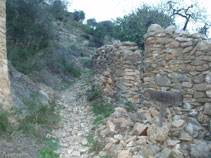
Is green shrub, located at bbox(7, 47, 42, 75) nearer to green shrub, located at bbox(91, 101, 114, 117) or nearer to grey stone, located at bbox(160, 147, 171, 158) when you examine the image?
green shrub, located at bbox(91, 101, 114, 117)

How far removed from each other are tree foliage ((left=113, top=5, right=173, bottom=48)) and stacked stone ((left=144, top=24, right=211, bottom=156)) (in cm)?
419

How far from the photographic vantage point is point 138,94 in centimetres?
636

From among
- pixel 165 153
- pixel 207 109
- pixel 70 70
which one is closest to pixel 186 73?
pixel 207 109

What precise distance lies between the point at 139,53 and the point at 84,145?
3.39 meters

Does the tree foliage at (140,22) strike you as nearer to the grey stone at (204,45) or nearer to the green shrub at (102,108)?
the green shrub at (102,108)

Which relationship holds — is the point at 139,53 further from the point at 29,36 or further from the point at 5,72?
the point at 29,36

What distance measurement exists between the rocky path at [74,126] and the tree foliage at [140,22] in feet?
11.6

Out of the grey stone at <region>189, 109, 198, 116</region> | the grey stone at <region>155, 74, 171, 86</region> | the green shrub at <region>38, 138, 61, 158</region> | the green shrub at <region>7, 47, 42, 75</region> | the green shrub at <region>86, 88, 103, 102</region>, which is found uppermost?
the green shrub at <region>7, 47, 42, 75</region>

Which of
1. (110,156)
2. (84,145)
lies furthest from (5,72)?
(110,156)

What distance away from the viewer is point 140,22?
30.9ft

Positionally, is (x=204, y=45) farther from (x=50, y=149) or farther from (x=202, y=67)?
(x=50, y=149)

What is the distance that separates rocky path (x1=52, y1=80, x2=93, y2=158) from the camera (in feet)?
13.8

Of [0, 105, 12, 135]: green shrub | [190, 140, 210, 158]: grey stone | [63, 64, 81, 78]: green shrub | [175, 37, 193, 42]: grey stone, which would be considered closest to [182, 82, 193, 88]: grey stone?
[175, 37, 193, 42]: grey stone

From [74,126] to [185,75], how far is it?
9.57 ft
